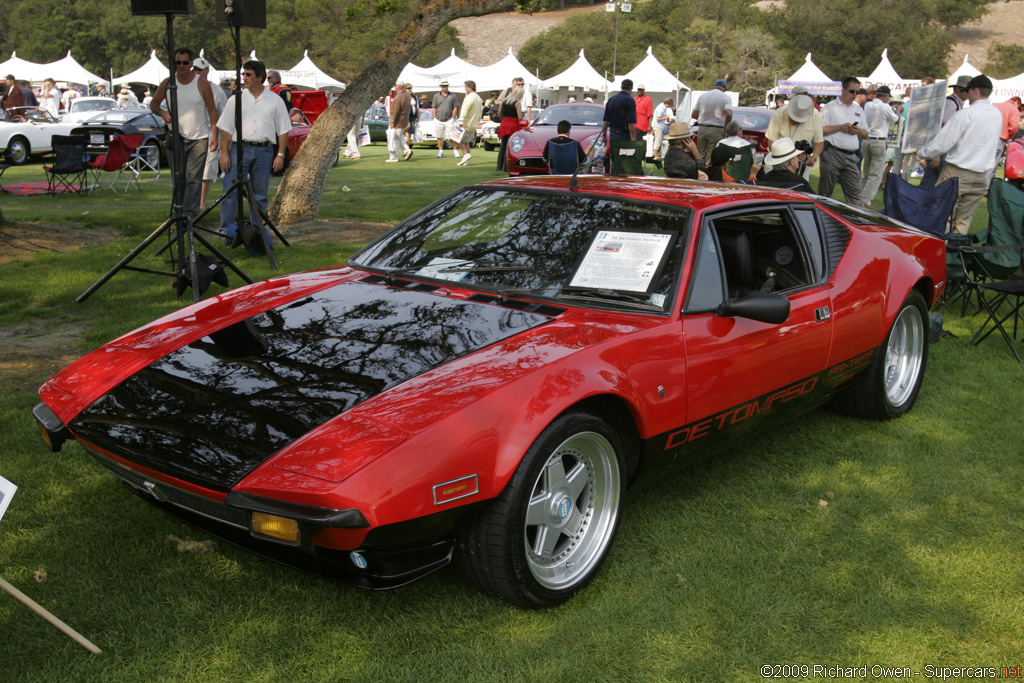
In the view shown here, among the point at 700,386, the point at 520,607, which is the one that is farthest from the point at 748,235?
the point at 520,607

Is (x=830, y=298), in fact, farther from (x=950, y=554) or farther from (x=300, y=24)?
(x=300, y=24)

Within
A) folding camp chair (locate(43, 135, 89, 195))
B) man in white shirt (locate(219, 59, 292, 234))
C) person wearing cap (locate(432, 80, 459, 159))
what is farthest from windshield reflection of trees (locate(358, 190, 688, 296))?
person wearing cap (locate(432, 80, 459, 159))

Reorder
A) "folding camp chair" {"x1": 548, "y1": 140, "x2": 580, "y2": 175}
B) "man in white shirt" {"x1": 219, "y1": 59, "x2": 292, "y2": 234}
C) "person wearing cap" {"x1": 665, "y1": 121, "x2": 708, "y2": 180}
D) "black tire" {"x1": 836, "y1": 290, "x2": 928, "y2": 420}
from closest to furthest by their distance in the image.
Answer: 1. "black tire" {"x1": 836, "y1": 290, "x2": 928, "y2": 420}
2. "man in white shirt" {"x1": 219, "y1": 59, "x2": 292, "y2": 234}
3. "person wearing cap" {"x1": 665, "y1": 121, "x2": 708, "y2": 180}
4. "folding camp chair" {"x1": 548, "y1": 140, "x2": 580, "y2": 175}

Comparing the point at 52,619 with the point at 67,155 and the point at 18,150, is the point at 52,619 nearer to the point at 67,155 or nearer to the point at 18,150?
the point at 67,155

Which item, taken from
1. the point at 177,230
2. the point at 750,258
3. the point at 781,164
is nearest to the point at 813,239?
the point at 750,258

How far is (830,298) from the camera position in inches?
155

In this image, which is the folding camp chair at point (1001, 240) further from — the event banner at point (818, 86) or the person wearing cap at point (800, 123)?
the event banner at point (818, 86)

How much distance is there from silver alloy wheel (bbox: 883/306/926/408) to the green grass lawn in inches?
15.7

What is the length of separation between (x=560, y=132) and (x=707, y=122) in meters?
3.30

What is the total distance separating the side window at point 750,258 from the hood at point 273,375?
757 millimetres

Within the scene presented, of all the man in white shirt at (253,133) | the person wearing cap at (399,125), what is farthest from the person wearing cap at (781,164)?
the person wearing cap at (399,125)

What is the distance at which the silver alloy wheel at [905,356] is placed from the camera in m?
4.70

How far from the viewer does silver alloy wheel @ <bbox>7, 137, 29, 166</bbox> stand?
55.1 ft

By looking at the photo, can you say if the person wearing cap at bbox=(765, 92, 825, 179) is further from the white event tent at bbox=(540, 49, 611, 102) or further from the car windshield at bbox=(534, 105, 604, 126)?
the white event tent at bbox=(540, 49, 611, 102)
